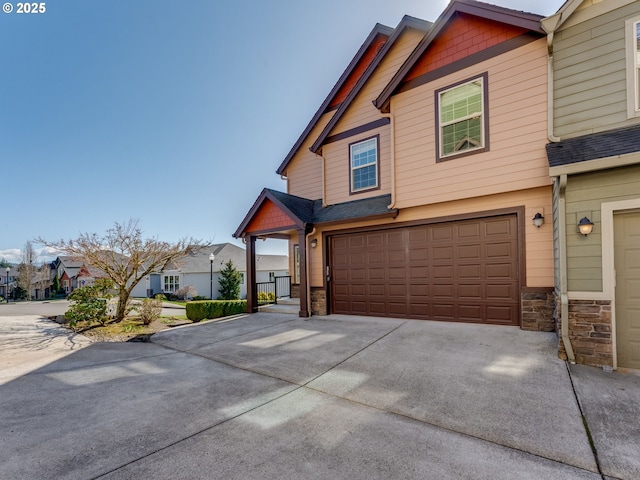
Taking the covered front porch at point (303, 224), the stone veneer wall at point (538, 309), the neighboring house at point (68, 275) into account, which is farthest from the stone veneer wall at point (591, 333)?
the neighboring house at point (68, 275)

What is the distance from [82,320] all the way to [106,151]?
35.4 feet

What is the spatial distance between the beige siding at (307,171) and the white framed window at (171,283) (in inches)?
892

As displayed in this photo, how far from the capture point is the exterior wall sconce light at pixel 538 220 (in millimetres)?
5672

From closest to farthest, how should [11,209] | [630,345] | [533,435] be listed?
[533,435] → [630,345] → [11,209]

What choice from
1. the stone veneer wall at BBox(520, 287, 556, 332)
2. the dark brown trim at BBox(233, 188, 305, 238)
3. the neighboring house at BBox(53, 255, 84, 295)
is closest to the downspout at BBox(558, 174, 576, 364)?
the stone veneer wall at BBox(520, 287, 556, 332)

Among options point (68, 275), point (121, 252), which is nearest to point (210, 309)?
point (121, 252)

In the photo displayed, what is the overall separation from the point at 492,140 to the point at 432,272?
3.15 m

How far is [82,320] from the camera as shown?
862 cm

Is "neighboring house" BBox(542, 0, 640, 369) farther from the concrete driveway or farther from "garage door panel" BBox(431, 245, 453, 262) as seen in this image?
"garage door panel" BBox(431, 245, 453, 262)

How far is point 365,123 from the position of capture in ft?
27.8

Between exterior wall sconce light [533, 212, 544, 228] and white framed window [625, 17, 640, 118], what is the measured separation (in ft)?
6.35

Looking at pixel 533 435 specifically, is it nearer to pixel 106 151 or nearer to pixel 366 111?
pixel 366 111

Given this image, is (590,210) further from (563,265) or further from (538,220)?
(538,220)

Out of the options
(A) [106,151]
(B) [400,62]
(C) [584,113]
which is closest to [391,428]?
(C) [584,113]
